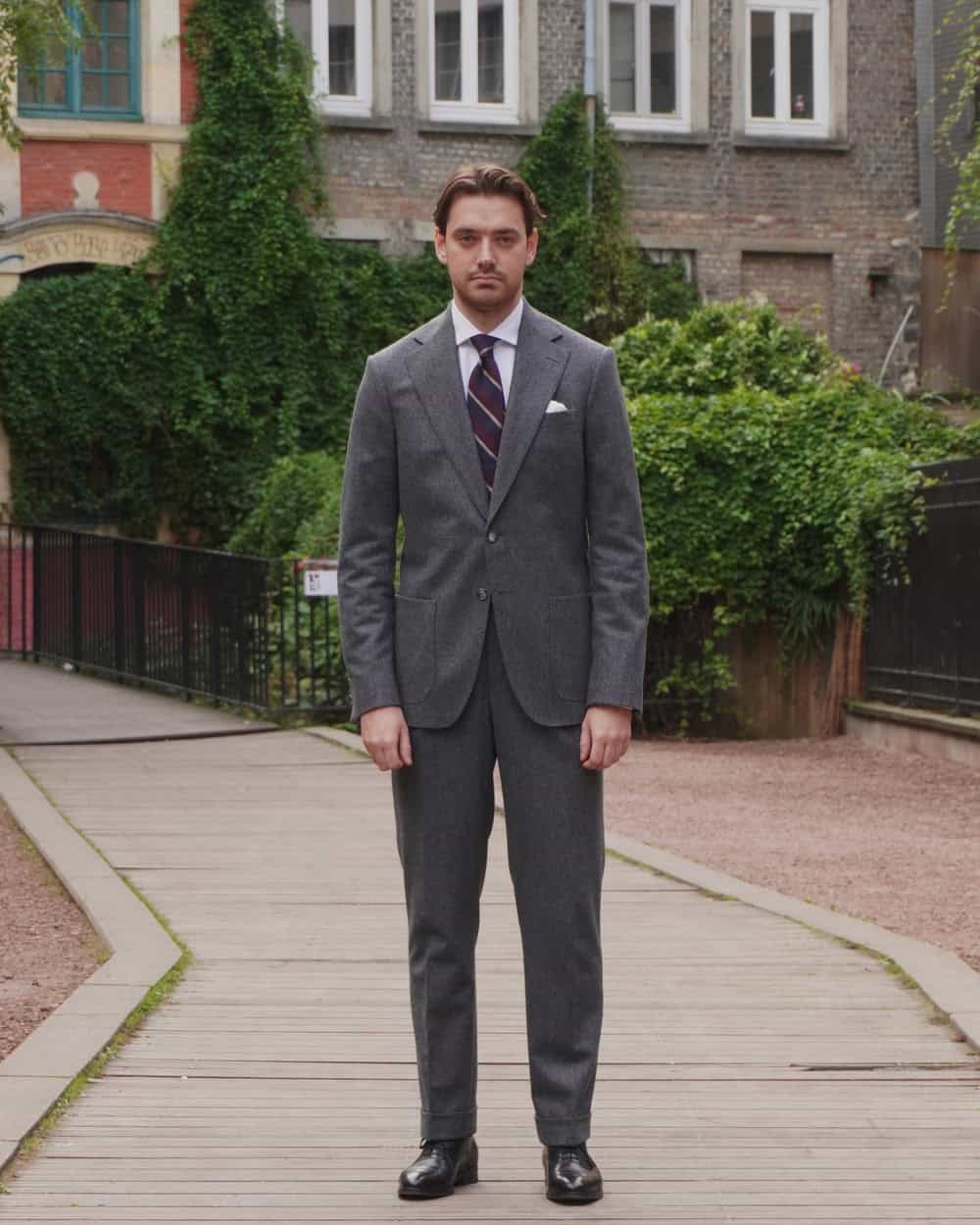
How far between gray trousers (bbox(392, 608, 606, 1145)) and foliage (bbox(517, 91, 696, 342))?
66.6ft

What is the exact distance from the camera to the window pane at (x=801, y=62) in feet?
86.7

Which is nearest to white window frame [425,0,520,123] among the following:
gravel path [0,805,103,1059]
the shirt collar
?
gravel path [0,805,103,1059]

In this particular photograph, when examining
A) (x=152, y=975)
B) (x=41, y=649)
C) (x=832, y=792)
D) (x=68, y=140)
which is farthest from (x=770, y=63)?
(x=152, y=975)

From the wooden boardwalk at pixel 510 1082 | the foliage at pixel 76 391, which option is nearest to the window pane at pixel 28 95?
the foliage at pixel 76 391

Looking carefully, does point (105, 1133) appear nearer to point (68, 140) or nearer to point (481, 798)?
point (481, 798)

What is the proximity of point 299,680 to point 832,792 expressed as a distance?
5620 millimetres

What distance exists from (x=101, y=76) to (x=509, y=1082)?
20.1m

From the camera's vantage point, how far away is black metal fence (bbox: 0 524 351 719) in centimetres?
1797

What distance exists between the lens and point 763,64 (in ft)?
86.9

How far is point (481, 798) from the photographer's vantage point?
4.52m

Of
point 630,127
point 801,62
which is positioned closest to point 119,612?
point 630,127

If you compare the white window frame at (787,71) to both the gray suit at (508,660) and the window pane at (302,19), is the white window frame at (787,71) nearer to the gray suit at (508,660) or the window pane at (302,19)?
the window pane at (302,19)

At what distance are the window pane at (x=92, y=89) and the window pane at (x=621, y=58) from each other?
5982 millimetres

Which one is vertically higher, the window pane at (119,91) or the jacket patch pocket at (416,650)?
the window pane at (119,91)
